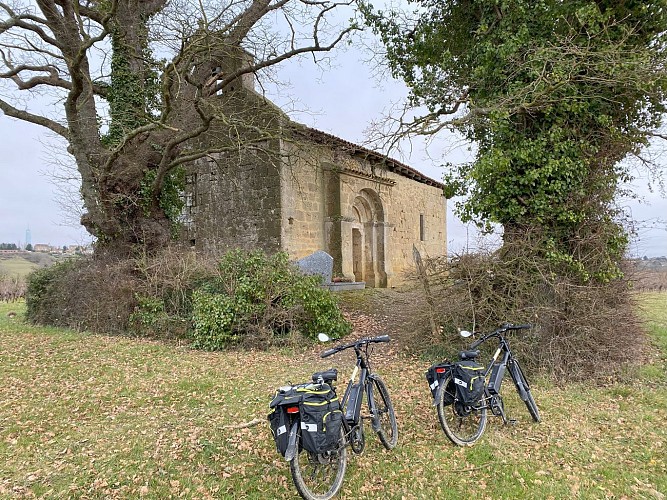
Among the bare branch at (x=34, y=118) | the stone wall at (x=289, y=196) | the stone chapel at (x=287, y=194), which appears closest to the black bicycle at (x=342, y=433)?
the stone wall at (x=289, y=196)

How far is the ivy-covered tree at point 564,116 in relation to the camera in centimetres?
660

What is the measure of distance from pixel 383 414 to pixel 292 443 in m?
1.52

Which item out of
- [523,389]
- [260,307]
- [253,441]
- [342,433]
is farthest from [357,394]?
[260,307]

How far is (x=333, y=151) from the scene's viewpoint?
15.2 metres

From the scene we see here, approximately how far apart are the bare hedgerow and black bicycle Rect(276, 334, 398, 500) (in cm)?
330

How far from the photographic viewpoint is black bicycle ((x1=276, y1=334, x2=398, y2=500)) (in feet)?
10.2

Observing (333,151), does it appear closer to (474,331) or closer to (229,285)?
(229,285)

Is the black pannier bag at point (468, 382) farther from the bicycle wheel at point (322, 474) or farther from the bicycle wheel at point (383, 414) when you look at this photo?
the bicycle wheel at point (322, 474)

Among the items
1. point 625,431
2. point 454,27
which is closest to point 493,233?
point 625,431

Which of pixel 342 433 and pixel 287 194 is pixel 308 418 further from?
pixel 287 194

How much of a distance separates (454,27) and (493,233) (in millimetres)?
4370

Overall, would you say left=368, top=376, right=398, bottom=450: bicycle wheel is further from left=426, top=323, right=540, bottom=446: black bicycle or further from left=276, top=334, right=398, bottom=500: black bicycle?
left=426, top=323, right=540, bottom=446: black bicycle

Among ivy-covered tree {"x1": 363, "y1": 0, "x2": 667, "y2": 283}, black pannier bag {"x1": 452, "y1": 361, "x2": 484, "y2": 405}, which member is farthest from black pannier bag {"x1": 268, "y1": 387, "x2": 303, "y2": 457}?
ivy-covered tree {"x1": 363, "y1": 0, "x2": 667, "y2": 283}

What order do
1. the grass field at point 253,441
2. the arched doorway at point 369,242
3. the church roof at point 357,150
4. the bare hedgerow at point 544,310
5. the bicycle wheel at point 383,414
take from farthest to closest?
1. the arched doorway at point 369,242
2. the church roof at point 357,150
3. the bare hedgerow at point 544,310
4. the bicycle wheel at point 383,414
5. the grass field at point 253,441
